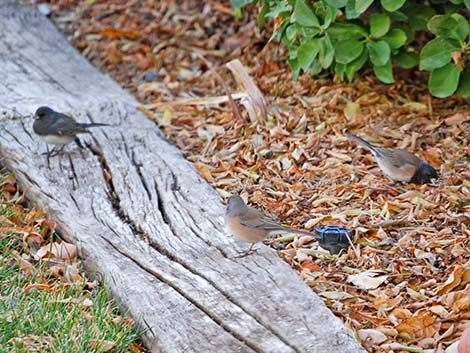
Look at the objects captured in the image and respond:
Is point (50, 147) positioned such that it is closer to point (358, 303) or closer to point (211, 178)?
point (211, 178)

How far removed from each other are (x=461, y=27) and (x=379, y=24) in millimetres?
540

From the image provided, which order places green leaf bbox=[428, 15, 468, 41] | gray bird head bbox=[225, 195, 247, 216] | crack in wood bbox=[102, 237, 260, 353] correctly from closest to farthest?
crack in wood bbox=[102, 237, 260, 353], gray bird head bbox=[225, 195, 247, 216], green leaf bbox=[428, 15, 468, 41]

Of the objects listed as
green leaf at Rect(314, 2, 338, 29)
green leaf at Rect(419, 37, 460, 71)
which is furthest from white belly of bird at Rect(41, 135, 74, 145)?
green leaf at Rect(419, 37, 460, 71)

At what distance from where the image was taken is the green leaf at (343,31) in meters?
6.09

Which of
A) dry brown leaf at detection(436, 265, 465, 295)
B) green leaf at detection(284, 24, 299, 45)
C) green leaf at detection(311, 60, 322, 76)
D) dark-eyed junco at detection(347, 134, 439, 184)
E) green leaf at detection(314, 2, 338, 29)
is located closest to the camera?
dry brown leaf at detection(436, 265, 465, 295)

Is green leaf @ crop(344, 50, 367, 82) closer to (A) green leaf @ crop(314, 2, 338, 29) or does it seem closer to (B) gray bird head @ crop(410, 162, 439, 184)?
(A) green leaf @ crop(314, 2, 338, 29)

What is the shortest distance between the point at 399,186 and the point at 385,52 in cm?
102

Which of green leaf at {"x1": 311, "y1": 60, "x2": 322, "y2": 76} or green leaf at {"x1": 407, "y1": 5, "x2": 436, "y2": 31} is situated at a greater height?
green leaf at {"x1": 407, "y1": 5, "x2": 436, "y2": 31}

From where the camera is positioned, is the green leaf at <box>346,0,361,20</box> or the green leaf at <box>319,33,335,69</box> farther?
the green leaf at <box>319,33,335,69</box>

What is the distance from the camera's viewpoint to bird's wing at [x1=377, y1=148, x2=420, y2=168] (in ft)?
17.6

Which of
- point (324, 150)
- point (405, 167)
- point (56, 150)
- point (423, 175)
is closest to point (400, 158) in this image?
point (405, 167)

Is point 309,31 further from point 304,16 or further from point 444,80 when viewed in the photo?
point 444,80

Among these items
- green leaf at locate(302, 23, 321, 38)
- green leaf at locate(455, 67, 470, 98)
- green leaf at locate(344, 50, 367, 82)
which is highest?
green leaf at locate(302, 23, 321, 38)

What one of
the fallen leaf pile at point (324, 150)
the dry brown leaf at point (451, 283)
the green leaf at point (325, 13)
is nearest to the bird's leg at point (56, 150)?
the fallen leaf pile at point (324, 150)
